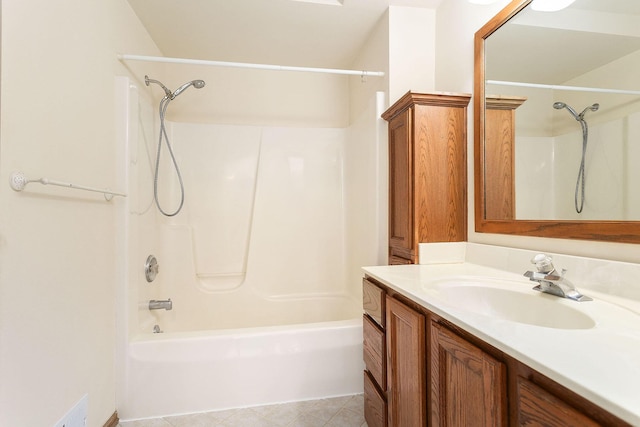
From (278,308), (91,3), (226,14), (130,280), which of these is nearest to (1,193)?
(130,280)

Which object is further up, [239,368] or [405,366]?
[405,366]

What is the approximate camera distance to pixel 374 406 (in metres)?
1.19

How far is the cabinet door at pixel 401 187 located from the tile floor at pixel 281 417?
0.83 m

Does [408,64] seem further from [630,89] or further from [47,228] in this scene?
[47,228]

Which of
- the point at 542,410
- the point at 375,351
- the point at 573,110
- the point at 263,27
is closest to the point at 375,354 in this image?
the point at 375,351

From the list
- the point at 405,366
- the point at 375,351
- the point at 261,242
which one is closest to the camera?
the point at 405,366

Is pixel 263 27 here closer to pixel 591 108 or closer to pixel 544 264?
pixel 591 108

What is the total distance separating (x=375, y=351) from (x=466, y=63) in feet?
4.62

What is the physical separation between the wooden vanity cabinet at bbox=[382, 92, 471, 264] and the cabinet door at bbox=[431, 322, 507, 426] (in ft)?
2.21

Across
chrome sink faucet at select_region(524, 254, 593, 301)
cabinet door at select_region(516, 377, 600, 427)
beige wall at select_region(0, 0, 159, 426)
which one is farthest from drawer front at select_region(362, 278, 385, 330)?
beige wall at select_region(0, 0, 159, 426)

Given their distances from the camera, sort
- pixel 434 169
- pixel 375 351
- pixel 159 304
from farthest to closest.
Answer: pixel 159 304, pixel 434 169, pixel 375 351

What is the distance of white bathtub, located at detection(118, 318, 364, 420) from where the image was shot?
1.40 metres

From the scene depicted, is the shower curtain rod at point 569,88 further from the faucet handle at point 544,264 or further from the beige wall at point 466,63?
the faucet handle at point 544,264

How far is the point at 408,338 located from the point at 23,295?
1.20m
